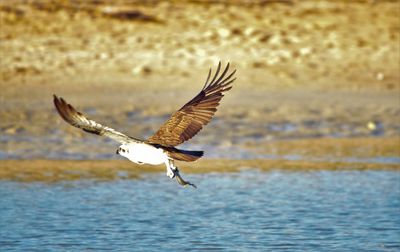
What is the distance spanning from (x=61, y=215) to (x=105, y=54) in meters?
5.86

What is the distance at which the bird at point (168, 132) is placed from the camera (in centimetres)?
595

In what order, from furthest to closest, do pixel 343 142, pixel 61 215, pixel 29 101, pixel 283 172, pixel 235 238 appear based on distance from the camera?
pixel 29 101, pixel 343 142, pixel 283 172, pixel 61 215, pixel 235 238

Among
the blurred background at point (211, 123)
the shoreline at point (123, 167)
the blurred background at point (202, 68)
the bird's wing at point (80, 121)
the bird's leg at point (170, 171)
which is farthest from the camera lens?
the blurred background at point (202, 68)

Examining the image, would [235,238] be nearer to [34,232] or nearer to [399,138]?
[34,232]

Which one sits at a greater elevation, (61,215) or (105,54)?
(105,54)

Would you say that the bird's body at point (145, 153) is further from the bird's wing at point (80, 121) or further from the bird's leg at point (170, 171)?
the bird's wing at point (80, 121)

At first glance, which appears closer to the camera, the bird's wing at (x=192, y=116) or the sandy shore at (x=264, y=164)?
the bird's wing at (x=192, y=116)

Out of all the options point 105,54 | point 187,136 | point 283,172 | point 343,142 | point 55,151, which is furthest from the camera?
point 105,54

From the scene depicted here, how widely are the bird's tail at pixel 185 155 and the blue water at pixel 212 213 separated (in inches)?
37.9

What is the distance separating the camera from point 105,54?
532 inches

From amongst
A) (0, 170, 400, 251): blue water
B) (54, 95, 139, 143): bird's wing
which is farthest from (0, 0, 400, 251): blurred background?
(54, 95, 139, 143): bird's wing

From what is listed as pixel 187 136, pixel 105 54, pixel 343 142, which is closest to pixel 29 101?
pixel 105 54

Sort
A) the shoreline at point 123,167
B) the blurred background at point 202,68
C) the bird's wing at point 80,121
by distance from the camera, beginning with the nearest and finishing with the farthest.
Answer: the bird's wing at point 80,121 → the shoreline at point 123,167 → the blurred background at point 202,68

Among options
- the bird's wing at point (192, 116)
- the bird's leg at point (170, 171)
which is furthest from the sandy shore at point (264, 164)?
the bird's leg at point (170, 171)
